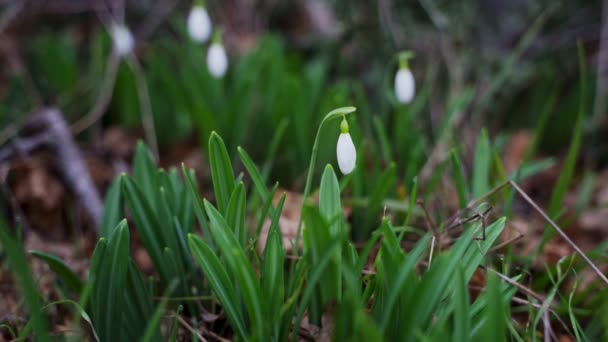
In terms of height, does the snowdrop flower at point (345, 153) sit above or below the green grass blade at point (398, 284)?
above

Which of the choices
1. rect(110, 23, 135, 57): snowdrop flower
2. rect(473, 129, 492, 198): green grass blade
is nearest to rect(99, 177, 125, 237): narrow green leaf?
rect(473, 129, 492, 198): green grass blade

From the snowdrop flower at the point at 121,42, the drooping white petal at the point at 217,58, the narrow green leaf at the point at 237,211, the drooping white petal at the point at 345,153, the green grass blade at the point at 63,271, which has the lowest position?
the green grass blade at the point at 63,271

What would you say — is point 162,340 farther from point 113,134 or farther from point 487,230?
point 113,134

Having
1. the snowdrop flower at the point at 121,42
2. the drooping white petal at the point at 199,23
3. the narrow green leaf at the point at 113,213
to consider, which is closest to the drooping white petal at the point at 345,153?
the narrow green leaf at the point at 113,213

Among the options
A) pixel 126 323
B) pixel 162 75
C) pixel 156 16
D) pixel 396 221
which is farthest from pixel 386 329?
pixel 156 16

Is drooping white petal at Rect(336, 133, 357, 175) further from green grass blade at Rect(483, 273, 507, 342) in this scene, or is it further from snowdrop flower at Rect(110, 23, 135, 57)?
snowdrop flower at Rect(110, 23, 135, 57)

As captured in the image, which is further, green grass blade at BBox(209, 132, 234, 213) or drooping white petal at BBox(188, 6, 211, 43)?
drooping white petal at BBox(188, 6, 211, 43)

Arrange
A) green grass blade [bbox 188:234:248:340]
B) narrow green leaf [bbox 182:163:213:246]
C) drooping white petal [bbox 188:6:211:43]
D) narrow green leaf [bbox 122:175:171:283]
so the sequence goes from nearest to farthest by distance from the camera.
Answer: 1. green grass blade [bbox 188:234:248:340]
2. narrow green leaf [bbox 182:163:213:246]
3. narrow green leaf [bbox 122:175:171:283]
4. drooping white petal [bbox 188:6:211:43]

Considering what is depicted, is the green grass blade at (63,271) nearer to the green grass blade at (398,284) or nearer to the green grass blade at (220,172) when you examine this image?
the green grass blade at (220,172)

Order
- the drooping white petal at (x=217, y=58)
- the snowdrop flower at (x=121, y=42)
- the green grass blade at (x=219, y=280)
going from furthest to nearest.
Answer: the snowdrop flower at (x=121, y=42), the drooping white petal at (x=217, y=58), the green grass blade at (x=219, y=280)
